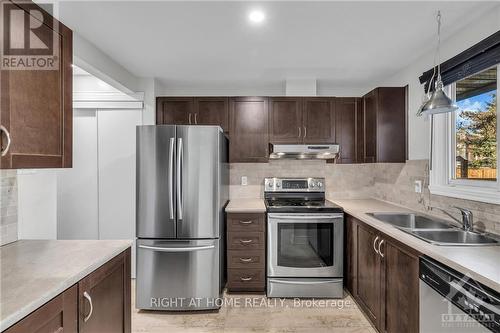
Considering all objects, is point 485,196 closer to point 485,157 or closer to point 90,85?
point 485,157

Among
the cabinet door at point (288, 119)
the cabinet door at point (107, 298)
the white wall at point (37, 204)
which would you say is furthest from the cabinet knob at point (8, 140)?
the cabinet door at point (288, 119)

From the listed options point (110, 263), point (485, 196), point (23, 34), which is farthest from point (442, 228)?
point (23, 34)

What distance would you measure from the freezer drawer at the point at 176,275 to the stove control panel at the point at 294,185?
131 cm

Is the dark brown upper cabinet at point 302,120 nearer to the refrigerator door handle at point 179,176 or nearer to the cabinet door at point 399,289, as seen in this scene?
the refrigerator door handle at point 179,176

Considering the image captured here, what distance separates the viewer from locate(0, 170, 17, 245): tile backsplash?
1554 mm

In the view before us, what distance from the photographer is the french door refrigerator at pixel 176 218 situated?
2650mm

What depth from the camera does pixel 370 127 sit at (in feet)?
10.2

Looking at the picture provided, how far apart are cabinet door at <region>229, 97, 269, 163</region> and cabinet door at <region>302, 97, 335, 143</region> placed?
1.70 feet

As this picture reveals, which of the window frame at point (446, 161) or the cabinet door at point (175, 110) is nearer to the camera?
the window frame at point (446, 161)

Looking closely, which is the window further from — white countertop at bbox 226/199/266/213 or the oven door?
white countertop at bbox 226/199/266/213

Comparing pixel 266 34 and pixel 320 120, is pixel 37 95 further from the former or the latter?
pixel 320 120

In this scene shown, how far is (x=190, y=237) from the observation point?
2.67m

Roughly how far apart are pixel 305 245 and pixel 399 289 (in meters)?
1.14

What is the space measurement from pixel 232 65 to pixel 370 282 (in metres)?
2.40
